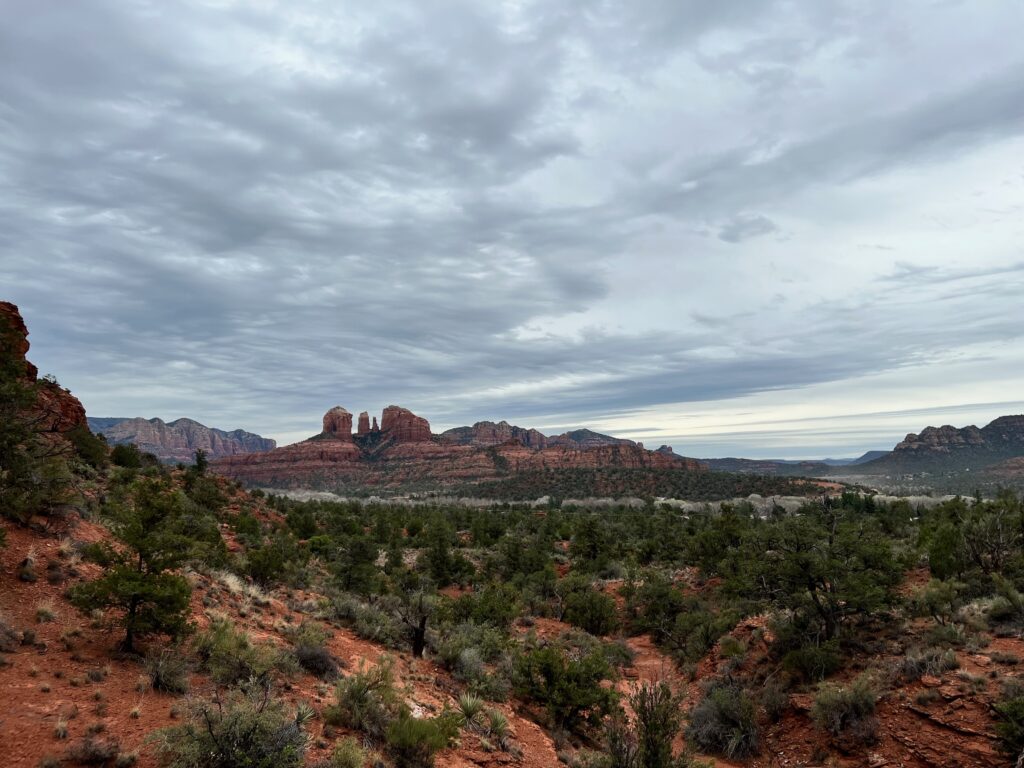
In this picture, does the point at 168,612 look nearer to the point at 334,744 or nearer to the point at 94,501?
the point at 334,744

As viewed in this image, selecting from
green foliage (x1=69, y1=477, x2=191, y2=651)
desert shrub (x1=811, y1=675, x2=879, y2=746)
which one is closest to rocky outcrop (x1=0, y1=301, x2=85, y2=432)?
green foliage (x1=69, y1=477, x2=191, y2=651)

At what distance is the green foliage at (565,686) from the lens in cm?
1548

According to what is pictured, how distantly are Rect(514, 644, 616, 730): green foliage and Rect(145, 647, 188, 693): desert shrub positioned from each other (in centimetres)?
954

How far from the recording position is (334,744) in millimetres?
9672

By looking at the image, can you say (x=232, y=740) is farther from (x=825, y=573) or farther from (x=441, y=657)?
(x=825, y=573)

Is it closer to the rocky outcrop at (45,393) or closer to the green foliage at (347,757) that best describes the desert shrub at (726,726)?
the green foliage at (347,757)

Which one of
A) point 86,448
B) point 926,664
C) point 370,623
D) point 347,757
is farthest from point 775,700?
point 86,448

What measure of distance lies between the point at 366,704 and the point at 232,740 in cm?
377

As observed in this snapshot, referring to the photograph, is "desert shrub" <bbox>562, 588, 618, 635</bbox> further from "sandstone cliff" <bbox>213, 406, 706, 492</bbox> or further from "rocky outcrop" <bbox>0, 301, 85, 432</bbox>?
"sandstone cliff" <bbox>213, 406, 706, 492</bbox>

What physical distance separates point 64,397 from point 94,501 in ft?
70.8

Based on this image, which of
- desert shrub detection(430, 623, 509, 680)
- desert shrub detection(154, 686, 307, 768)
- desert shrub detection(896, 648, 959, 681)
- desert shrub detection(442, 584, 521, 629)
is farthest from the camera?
desert shrub detection(442, 584, 521, 629)

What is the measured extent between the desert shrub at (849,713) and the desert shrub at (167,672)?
16.0 m

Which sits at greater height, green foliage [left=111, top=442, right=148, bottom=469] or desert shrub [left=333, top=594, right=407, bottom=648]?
green foliage [left=111, top=442, right=148, bottom=469]

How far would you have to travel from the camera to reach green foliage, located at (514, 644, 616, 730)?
15484mm
